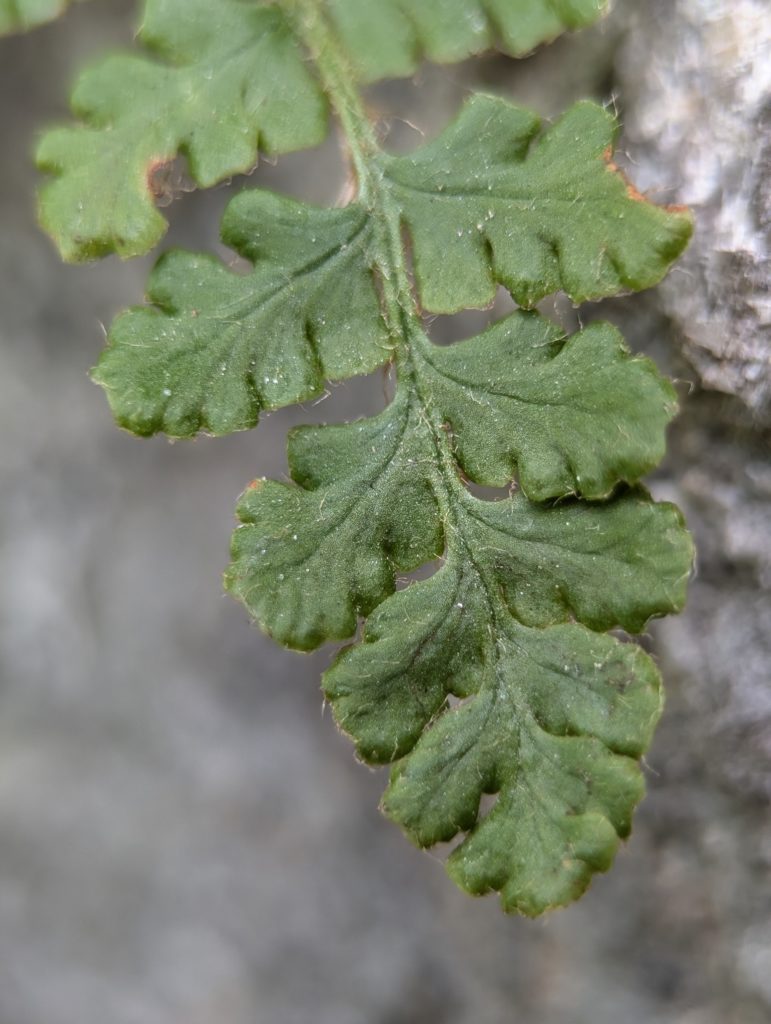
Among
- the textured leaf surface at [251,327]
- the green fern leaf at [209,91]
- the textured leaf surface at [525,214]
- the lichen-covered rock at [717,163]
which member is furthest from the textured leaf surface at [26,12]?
the lichen-covered rock at [717,163]

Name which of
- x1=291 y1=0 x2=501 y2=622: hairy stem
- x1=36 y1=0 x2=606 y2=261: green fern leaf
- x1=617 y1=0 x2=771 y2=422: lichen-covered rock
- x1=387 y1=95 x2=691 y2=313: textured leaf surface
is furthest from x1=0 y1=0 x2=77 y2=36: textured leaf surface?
x1=617 y1=0 x2=771 y2=422: lichen-covered rock

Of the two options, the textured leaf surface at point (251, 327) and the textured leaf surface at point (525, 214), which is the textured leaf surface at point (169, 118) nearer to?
the textured leaf surface at point (251, 327)

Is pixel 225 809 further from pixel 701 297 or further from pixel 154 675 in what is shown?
pixel 701 297

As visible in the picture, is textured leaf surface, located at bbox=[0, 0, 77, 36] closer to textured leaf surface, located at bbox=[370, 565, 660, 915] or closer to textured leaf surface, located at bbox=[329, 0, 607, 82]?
textured leaf surface, located at bbox=[329, 0, 607, 82]

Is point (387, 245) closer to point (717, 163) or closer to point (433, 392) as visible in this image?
point (433, 392)

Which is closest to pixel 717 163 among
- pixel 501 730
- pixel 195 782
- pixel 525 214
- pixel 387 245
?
pixel 525 214
